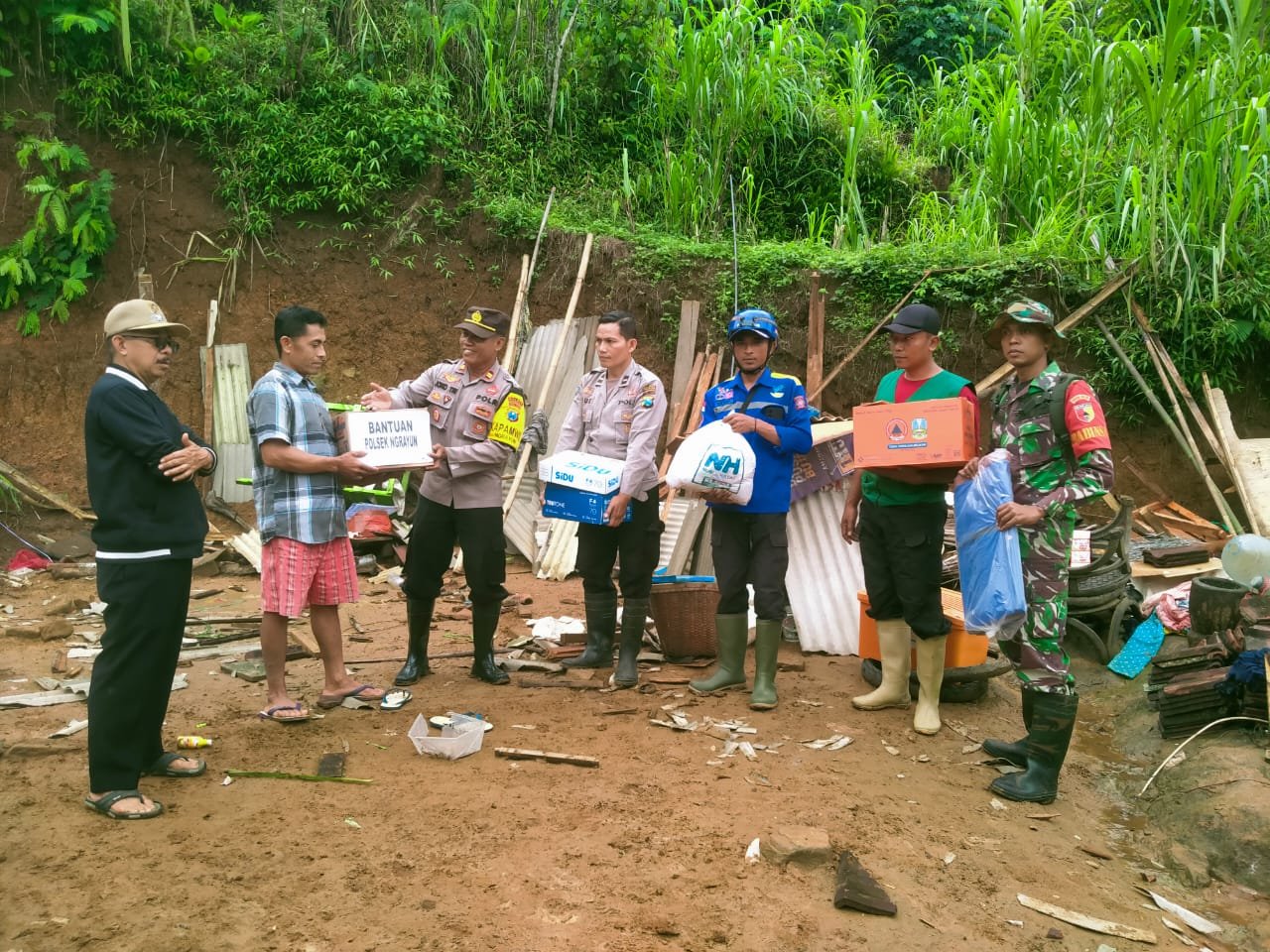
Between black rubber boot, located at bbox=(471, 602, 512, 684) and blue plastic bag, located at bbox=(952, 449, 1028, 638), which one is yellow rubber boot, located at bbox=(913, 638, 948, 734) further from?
black rubber boot, located at bbox=(471, 602, 512, 684)

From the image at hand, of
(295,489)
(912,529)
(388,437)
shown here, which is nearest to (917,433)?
(912,529)

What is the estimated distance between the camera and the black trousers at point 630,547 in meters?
5.52

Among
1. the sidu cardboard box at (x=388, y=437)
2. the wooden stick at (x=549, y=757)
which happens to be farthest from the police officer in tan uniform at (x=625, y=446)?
the wooden stick at (x=549, y=757)

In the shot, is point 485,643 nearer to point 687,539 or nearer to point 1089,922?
point 687,539

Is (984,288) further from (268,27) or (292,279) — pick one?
(268,27)

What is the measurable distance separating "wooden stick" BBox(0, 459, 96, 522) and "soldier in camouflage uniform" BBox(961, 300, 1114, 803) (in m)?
8.78

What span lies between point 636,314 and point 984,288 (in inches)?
135

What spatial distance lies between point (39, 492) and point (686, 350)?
654cm

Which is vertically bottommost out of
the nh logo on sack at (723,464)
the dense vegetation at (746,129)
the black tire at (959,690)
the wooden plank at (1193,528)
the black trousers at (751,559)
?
the black tire at (959,690)

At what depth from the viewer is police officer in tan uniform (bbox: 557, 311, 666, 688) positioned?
5.39 m

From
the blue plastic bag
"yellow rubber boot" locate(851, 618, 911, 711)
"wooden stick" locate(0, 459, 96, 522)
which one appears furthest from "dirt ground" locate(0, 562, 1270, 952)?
"wooden stick" locate(0, 459, 96, 522)

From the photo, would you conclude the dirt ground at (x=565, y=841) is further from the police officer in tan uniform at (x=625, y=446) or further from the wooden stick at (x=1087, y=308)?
the wooden stick at (x=1087, y=308)

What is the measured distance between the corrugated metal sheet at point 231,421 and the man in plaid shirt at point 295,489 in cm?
618

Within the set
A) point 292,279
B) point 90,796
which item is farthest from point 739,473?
point 292,279
